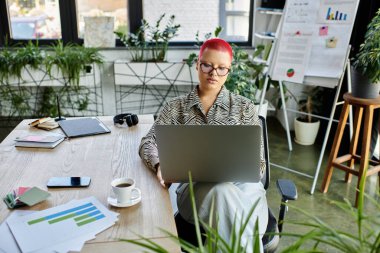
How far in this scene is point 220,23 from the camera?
14.2 feet

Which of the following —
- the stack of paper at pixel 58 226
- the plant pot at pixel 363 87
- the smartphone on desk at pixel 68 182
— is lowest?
the stack of paper at pixel 58 226

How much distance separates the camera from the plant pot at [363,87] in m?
2.60

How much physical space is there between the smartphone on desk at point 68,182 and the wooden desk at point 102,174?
0.02 meters

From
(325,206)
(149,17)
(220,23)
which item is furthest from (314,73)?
(149,17)

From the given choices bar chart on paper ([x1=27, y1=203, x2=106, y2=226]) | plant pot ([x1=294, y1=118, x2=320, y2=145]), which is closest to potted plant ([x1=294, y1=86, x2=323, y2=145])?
plant pot ([x1=294, y1=118, x2=320, y2=145])

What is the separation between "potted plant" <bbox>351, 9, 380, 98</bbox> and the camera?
2.46m

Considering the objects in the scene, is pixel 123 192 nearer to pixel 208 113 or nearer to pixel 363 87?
pixel 208 113

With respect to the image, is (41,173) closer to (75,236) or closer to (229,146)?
(75,236)

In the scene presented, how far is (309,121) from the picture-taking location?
12.7ft

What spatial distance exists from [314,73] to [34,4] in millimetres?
3008

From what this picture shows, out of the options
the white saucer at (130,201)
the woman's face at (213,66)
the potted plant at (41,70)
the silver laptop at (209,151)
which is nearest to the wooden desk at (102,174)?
the white saucer at (130,201)

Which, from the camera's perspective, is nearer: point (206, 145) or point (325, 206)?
point (206, 145)

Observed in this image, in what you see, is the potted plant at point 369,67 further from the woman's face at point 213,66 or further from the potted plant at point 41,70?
the potted plant at point 41,70

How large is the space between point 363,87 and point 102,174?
193 centimetres
